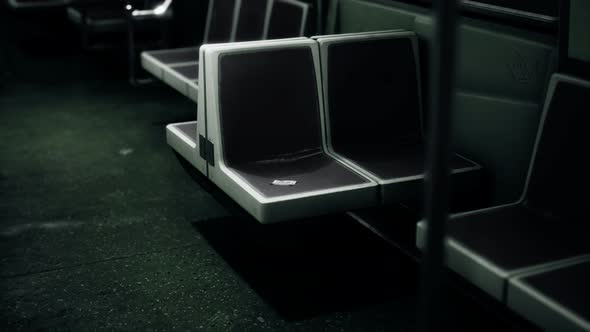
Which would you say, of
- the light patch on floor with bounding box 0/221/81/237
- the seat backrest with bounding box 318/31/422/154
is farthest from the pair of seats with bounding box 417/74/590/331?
the light patch on floor with bounding box 0/221/81/237

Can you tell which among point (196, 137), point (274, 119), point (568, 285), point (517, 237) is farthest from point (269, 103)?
point (568, 285)

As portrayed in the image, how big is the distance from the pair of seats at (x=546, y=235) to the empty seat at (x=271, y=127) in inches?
24.7

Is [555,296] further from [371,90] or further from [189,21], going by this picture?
[189,21]

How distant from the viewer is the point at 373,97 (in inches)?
145

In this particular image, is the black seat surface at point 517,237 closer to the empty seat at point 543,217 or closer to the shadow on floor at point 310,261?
the empty seat at point 543,217

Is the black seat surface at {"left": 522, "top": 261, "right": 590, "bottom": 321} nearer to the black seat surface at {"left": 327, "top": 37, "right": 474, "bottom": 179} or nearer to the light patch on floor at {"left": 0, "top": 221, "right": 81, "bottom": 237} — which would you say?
the black seat surface at {"left": 327, "top": 37, "right": 474, "bottom": 179}

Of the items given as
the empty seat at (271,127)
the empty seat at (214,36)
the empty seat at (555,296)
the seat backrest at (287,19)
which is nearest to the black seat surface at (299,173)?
the empty seat at (271,127)

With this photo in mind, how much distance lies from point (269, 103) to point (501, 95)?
1057 millimetres

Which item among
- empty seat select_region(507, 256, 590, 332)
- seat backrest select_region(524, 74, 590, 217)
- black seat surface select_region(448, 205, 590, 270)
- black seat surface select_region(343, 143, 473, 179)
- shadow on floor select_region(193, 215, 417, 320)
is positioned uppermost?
seat backrest select_region(524, 74, 590, 217)

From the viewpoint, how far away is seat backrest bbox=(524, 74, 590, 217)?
2764 millimetres

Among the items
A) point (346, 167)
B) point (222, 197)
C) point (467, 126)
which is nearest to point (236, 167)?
point (222, 197)

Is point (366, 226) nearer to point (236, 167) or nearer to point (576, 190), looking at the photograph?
point (236, 167)

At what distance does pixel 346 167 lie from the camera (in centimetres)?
345

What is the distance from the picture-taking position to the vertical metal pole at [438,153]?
50.3 inches
